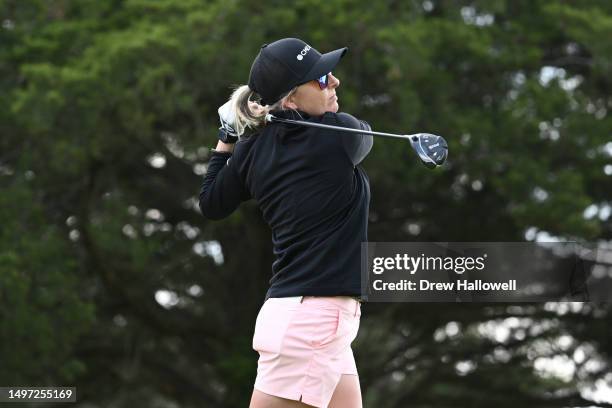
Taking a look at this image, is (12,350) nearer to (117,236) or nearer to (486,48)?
(117,236)

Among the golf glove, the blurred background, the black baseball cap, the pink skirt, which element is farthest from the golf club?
the blurred background

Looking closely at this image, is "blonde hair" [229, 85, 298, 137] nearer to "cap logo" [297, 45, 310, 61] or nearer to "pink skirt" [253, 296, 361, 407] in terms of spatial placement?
"cap logo" [297, 45, 310, 61]

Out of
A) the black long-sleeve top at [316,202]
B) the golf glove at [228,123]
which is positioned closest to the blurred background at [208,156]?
the golf glove at [228,123]

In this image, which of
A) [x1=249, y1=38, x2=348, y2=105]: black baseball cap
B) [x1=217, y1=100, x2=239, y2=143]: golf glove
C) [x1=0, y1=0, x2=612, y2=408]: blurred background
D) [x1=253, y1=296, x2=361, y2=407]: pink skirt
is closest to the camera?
[x1=253, y1=296, x2=361, y2=407]: pink skirt

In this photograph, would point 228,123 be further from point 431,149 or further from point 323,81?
point 431,149

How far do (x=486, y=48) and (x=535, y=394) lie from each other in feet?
22.2

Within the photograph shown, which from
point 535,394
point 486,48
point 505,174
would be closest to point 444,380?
point 535,394

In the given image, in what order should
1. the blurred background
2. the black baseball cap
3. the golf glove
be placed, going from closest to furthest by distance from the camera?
the black baseball cap
the golf glove
the blurred background

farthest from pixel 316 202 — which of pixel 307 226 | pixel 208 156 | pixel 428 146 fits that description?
pixel 208 156

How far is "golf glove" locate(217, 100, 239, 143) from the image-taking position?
10.8ft

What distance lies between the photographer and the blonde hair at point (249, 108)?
3170 mm

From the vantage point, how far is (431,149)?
10.2 ft

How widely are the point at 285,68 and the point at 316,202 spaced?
41 cm

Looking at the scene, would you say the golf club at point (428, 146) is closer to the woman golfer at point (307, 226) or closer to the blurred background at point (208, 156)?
the woman golfer at point (307, 226)
